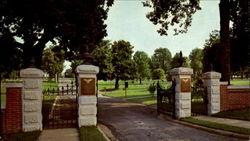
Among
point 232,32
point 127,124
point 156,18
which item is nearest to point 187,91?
point 127,124

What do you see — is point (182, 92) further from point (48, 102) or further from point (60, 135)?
point (48, 102)

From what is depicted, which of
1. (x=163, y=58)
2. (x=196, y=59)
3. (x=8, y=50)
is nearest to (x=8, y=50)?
(x=8, y=50)

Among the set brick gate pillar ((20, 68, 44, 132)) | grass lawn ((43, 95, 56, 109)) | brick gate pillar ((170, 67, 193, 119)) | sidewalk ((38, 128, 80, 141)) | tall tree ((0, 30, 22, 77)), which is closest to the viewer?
sidewalk ((38, 128, 80, 141))

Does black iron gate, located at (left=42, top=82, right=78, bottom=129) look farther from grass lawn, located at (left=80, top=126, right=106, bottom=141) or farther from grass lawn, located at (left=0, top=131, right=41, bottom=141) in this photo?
grass lawn, located at (left=0, top=131, right=41, bottom=141)

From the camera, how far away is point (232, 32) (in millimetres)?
27031

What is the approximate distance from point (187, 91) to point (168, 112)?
207 cm

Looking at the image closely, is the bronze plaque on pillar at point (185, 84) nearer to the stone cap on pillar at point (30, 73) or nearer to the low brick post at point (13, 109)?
the stone cap on pillar at point (30, 73)

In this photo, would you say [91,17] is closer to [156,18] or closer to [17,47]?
[17,47]

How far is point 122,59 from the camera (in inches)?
1919

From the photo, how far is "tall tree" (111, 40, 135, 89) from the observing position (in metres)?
48.3

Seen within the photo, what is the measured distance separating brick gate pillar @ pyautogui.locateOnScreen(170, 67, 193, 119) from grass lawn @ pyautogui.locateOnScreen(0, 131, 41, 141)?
22.3ft

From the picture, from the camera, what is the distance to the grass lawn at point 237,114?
1242 centimetres

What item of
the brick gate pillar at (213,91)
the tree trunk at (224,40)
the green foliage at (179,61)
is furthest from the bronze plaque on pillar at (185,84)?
the tree trunk at (224,40)

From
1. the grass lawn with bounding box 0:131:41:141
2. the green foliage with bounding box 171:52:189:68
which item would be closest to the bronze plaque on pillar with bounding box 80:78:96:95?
the grass lawn with bounding box 0:131:41:141
